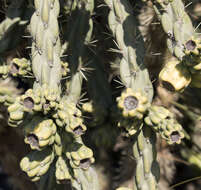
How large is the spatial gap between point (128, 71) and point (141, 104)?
309mm

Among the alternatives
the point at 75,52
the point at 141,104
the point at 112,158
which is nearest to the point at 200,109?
the point at 112,158

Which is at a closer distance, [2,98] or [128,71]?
[128,71]

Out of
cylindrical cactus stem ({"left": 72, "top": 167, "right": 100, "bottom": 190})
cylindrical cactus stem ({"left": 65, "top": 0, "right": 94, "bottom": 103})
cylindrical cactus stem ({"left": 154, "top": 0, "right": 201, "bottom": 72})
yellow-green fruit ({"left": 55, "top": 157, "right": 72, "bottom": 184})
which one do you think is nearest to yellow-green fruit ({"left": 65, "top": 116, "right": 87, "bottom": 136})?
yellow-green fruit ({"left": 55, "top": 157, "right": 72, "bottom": 184})

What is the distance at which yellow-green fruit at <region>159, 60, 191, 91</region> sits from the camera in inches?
75.8

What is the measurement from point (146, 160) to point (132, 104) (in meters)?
0.40

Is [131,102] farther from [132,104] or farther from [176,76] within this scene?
[176,76]

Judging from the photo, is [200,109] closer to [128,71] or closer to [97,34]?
[97,34]

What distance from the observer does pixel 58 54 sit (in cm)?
207

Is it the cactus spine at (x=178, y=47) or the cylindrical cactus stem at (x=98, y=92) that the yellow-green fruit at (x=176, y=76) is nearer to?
the cactus spine at (x=178, y=47)

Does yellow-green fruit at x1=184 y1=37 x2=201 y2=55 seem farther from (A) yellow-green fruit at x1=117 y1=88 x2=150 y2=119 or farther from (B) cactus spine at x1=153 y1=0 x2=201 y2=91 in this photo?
(A) yellow-green fruit at x1=117 y1=88 x2=150 y2=119

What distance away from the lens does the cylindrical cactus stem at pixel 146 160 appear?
2.13 meters

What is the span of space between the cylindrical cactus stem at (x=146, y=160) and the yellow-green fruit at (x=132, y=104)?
9.9 inches

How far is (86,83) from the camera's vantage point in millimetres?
2799

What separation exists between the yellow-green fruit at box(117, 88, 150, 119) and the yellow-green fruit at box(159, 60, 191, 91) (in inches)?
6.2
